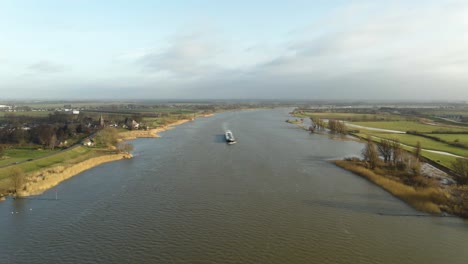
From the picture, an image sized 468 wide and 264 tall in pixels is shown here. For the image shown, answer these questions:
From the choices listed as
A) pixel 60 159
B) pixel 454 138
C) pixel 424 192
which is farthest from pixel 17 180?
pixel 454 138

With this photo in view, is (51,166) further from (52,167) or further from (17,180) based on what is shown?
(17,180)

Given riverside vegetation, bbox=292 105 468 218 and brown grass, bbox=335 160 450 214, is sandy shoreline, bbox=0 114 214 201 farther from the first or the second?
brown grass, bbox=335 160 450 214

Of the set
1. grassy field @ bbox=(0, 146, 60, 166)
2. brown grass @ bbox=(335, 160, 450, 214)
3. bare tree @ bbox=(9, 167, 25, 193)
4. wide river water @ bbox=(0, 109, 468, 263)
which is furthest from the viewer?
grassy field @ bbox=(0, 146, 60, 166)

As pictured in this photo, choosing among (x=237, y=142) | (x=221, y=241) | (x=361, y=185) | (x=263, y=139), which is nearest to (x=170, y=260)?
(x=221, y=241)

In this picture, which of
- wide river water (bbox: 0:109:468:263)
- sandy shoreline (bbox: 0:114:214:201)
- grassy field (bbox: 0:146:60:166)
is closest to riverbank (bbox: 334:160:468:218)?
wide river water (bbox: 0:109:468:263)

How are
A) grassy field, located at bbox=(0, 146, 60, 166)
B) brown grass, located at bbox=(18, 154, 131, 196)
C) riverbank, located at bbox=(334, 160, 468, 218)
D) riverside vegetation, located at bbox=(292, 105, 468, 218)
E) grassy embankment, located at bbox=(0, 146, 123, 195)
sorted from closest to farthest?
riverbank, located at bbox=(334, 160, 468, 218) → riverside vegetation, located at bbox=(292, 105, 468, 218) → brown grass, located at bbox=(18, 154, 131, 196) → grassy embankment, located at bbox=(0, 146, 123, 195) → grassy field, located at bbox=(0, 146, 60, 166)

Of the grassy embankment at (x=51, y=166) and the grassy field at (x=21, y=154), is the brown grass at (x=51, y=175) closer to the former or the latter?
the grassy embankment at (x=51, y=166)

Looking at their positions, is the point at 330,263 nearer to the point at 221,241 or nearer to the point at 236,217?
the point at 221,241

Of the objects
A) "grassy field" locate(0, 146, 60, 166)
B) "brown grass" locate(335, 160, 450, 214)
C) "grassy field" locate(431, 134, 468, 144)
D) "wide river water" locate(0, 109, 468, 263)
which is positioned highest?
"grassy field" locate(431, 134, 468, 144)
